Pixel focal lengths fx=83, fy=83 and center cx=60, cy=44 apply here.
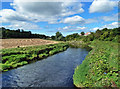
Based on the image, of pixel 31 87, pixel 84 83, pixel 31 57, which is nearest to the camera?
pixel 84 83

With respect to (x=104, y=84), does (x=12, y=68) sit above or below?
below

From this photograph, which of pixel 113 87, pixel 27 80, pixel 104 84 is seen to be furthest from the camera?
pixel 27 80

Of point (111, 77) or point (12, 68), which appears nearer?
point (111, 77)

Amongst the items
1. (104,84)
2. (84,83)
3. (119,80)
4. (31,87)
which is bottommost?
(31,87)

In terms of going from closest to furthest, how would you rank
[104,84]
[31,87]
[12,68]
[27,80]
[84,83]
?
1. [104,84]
2. [84,83]
3. [31,87]
4. [27,80]
5. [12,68]

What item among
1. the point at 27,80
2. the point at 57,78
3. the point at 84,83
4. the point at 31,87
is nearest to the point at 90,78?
the point at 84,83

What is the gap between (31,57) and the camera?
22.0 m

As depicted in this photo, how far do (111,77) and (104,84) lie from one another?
3.32ft

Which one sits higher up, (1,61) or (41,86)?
(1,61)

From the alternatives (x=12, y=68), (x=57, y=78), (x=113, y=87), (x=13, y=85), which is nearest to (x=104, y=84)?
(x=113, y=87)

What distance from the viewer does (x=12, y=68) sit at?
15.9 meters

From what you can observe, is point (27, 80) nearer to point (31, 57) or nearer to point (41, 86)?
point (41, 86)

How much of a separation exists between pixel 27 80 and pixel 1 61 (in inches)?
346

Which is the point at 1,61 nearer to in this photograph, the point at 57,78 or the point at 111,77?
the point at 57,78
